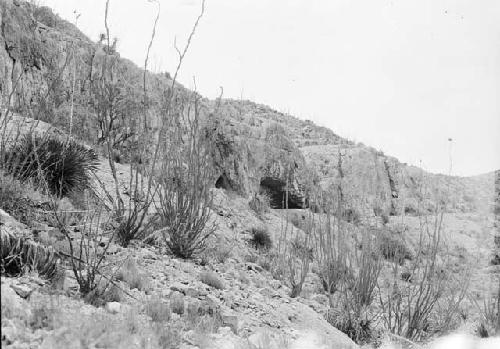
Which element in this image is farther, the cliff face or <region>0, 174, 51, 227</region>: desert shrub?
the cliff face

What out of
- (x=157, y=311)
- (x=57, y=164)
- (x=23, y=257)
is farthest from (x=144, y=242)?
(x=23, y=257)

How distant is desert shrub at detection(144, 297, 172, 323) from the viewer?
4363mm

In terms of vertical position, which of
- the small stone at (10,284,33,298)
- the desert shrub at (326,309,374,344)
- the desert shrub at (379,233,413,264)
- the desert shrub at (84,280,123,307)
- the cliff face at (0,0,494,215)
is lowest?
the desert shrub at (326,309,374,344)

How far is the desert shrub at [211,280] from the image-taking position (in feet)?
20.3

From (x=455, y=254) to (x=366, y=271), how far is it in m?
13.5

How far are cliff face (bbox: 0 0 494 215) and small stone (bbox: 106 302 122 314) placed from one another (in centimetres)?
208

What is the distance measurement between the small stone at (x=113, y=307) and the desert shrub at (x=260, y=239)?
8546 mm

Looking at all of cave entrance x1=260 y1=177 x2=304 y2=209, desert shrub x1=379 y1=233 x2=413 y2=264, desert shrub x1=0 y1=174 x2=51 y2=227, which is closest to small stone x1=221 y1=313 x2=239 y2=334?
desert shrub x1=0 y1=174 x2=51 y2=227

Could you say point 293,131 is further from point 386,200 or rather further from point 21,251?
point 21,251

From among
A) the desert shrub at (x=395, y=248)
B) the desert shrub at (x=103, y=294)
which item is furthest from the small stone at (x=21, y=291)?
the desert shrub at (x=395, y=248)

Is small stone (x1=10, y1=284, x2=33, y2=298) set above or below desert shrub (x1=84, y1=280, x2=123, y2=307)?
above

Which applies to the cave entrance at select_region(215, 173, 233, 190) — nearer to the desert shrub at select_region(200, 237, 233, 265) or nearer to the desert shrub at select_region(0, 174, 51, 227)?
the desert shrub at select_region(200, 237, 233, 265)

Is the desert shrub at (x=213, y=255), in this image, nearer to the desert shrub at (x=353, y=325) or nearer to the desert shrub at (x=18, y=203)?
the desert shrub at (x=353, y=325)

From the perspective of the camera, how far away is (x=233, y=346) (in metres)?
4.32
